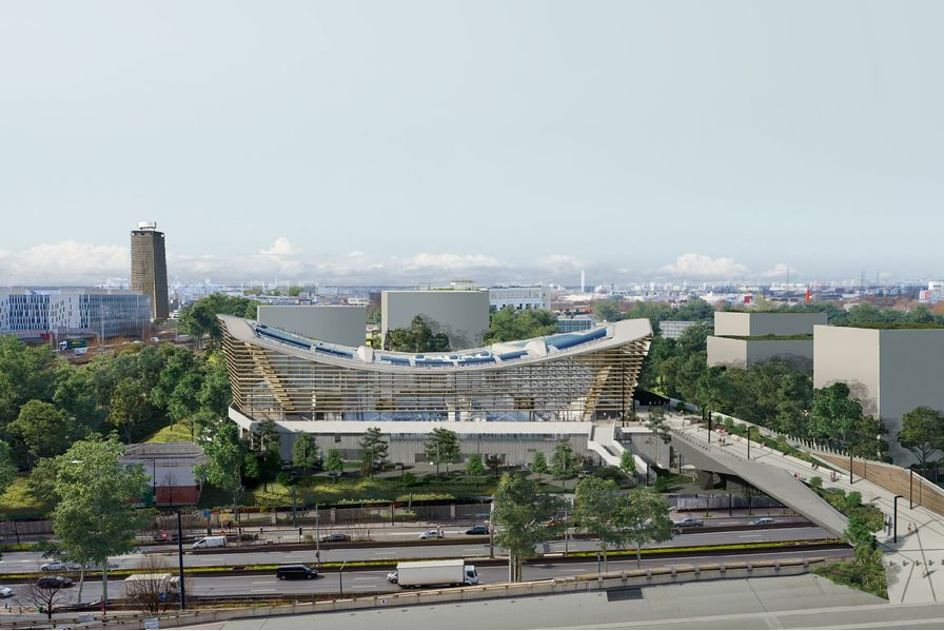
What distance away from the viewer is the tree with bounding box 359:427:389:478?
42.8 m

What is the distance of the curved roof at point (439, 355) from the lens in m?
46.8

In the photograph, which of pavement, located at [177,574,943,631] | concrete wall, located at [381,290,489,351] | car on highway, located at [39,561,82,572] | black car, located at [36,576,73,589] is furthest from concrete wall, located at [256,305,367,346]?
pavement, located at [177,574,943,631]

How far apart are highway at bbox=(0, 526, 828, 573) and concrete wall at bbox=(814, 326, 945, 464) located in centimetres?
777

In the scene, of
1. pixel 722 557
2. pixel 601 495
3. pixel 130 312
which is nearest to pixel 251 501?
pixel 601 495

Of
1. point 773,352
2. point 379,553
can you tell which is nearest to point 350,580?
point 379,553

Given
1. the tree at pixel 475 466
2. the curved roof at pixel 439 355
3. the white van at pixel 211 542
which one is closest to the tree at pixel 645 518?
the tree at pixel 475 466

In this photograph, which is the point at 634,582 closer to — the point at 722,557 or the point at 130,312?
the point at 722,557

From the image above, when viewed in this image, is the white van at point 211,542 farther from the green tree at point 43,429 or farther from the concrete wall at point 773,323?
the concrete wall at point 773,323

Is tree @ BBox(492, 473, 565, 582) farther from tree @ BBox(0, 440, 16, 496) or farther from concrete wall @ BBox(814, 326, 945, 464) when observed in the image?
tree @ BBox(0, 440, 16, 496)

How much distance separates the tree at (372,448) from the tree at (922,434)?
83.2 feet

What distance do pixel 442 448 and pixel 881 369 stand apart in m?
22.3

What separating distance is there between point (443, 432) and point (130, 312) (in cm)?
9235

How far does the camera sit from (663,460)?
46.1 metres

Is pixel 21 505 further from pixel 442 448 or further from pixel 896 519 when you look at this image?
pixel 896 519
